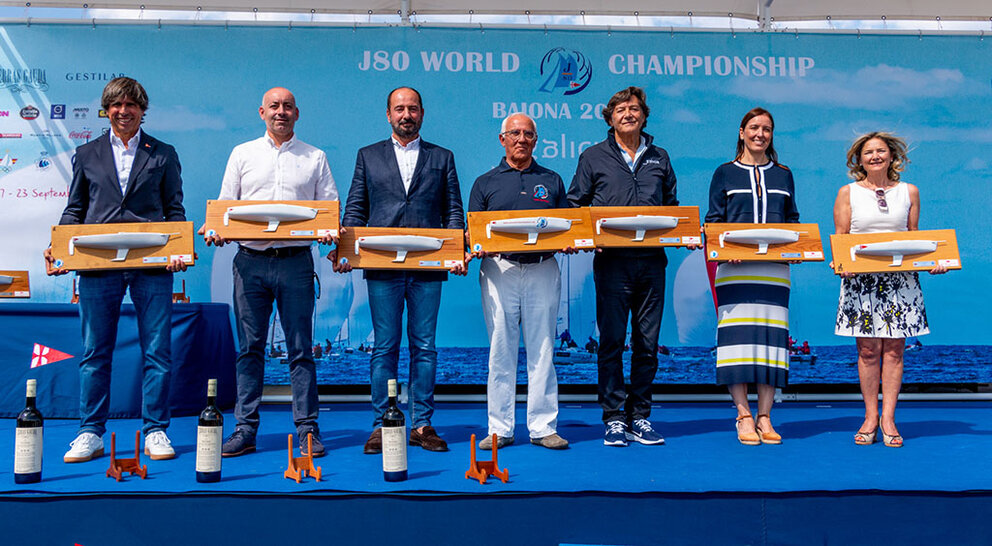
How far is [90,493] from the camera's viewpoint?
249 cm

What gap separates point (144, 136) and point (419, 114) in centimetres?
Result: 127

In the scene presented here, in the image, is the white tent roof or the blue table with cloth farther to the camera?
the white tent roof

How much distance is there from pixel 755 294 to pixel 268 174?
2.37 metres

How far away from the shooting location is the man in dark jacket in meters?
3.63

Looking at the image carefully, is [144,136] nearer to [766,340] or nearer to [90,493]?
[90,493]

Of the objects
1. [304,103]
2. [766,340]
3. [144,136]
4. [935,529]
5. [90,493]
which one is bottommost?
[935,529]

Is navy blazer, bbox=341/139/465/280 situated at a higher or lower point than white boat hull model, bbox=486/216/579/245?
higher

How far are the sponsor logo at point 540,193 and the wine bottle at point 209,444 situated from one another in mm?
1695

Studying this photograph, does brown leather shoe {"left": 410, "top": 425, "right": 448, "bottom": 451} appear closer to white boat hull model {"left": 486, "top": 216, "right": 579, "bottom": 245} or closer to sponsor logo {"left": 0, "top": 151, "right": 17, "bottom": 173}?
white boat hull model {"left": 486, "top": 216, "right": 579, "bottom": 245}

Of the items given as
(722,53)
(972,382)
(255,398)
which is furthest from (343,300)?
(972,382)

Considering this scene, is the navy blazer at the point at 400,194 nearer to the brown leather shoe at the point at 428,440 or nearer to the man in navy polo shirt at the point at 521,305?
the man in navy polo shirt at the point at 521,305

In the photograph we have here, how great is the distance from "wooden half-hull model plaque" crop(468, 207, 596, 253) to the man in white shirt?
78cm

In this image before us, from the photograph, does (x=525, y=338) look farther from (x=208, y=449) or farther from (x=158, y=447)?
(x=158, y=447)

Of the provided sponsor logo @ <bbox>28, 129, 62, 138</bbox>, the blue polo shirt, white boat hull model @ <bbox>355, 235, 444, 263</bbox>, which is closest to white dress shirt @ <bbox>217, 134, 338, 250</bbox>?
white boat hull model @ <bbox>355, 235, 444, 263</bbox>
